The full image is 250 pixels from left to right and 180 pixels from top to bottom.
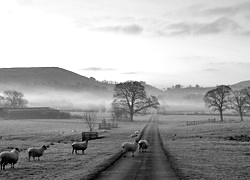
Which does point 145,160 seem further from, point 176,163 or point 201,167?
point 201,167

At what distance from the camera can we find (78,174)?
80.9 feet

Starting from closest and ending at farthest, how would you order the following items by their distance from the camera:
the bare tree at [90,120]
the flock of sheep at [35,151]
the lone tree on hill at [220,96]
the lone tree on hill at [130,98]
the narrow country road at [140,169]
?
the narrow country road at [140,169]
the flock of sheep at [35,151]
the bare tree at [90,120]
the lone tree on hill at [220,96]
the lone tree on hill at [130,98]

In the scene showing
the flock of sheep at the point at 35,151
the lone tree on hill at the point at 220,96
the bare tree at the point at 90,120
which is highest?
the lone tree on hill at the point at 220,96

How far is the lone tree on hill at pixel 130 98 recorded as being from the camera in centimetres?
11444

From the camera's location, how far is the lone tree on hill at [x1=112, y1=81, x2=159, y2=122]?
11444 centimetres

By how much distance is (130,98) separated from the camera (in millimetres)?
115562

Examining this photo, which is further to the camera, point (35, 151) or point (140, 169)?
point (35, 151)

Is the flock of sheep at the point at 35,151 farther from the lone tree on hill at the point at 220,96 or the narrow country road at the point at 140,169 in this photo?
the lone tree on hill at the point at 220,96

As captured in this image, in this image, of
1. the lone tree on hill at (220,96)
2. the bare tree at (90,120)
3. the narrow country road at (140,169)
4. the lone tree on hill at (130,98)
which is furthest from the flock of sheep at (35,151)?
the lone tree on hill at (220,96)

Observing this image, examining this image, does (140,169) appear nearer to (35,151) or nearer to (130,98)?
(35,151)

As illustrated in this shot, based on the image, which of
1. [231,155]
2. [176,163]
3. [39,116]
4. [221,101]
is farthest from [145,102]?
[176,163]

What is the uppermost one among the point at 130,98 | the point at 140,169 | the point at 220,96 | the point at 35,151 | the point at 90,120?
the point at 130,98

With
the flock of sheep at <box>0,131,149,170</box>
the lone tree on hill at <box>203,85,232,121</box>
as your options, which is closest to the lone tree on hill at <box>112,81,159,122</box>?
the lone tree on hill at <box>203,85,232,121</box>

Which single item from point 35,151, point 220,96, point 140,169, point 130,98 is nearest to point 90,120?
point 130,98
